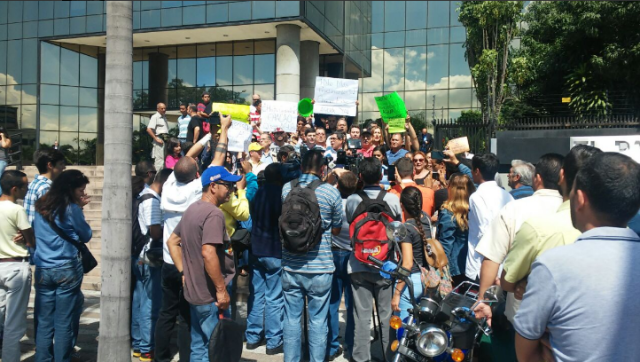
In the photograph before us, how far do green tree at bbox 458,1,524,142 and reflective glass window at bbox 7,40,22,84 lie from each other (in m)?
23.7

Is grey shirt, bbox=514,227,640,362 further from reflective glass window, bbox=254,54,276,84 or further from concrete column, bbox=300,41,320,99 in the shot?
reflective glass window, bbox=254,54,276,84

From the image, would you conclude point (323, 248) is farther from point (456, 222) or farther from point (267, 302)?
point (456, 222)

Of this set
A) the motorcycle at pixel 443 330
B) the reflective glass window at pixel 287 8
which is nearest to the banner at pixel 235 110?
the motorcycle at pixel 443 330

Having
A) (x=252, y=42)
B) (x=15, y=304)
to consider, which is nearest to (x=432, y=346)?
(x=15, y=304)

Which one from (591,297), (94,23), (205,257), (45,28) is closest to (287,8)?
(94,23)

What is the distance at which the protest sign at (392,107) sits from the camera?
8.42m

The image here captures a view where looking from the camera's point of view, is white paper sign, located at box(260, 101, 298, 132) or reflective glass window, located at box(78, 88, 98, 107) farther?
reflective glass window, located at box(78, 88, 98, 107)

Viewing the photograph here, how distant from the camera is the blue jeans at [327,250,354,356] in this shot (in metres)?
5.61

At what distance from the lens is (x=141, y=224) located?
5.68 meters

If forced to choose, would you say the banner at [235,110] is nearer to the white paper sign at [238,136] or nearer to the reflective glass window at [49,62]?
the white paper sign at [238,136]

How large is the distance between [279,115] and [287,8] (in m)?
12.2

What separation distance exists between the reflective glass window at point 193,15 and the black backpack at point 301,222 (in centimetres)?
1911

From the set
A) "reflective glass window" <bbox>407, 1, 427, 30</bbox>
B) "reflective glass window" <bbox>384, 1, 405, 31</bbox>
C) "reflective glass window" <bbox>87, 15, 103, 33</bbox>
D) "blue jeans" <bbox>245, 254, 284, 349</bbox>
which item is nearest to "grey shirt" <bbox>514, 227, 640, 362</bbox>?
"blue jeans" <bbox>245, 254, 284, 349</bbox>

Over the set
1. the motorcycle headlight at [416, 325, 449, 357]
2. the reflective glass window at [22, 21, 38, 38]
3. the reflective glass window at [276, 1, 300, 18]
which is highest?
→ the reflective glass window at [22, 21, 38, 38]
